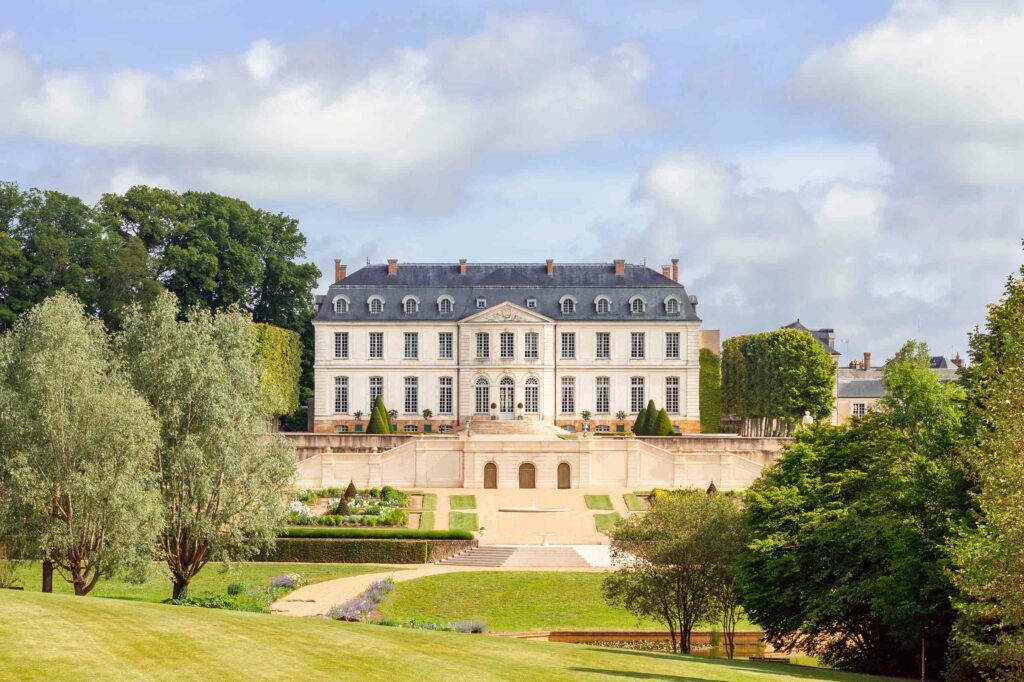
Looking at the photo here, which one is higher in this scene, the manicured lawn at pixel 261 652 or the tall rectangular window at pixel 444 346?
the tall rectangular window at pixel 444 346

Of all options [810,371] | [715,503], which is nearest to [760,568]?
[715,503]

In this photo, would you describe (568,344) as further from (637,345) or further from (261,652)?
(261,652)

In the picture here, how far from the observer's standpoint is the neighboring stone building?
7275 cm

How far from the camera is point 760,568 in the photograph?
91.1 ft

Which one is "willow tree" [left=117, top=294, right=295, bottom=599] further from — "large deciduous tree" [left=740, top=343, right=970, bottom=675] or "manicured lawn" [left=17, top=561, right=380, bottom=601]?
"large deciduous tree" [left=740, top=343, right=970, bottom=675]

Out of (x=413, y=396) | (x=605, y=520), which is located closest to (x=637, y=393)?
(x=413, y=396)

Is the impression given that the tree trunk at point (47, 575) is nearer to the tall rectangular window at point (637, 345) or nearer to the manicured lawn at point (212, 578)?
the manicured lawn at point (212, 578)

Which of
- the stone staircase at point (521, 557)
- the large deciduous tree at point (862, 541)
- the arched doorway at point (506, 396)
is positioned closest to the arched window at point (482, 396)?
the arched doorway at point (506, 396)

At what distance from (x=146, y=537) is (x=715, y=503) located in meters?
13.1

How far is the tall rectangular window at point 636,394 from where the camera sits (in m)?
73.1

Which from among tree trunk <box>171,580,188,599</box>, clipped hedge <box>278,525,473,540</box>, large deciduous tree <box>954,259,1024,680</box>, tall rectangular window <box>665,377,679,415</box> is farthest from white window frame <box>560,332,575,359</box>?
large deciduous tree <box>954,259,1024,680</box>

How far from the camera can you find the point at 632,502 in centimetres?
5234

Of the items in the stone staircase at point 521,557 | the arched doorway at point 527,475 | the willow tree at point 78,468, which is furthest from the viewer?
the arched doorway at point 527,475

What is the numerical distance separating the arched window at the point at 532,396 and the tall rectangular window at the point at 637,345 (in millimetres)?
5525
